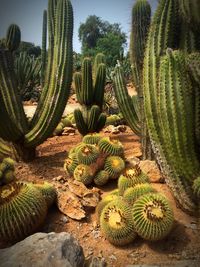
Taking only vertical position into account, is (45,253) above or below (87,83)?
below

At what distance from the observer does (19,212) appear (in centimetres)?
304

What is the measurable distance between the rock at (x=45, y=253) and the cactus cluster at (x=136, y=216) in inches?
19.3

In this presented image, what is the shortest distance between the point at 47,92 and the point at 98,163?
5.86 feet

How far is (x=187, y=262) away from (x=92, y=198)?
1.37 meters

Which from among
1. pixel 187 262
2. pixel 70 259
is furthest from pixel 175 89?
pixel 70 259

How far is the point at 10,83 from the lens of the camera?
16.9 feet

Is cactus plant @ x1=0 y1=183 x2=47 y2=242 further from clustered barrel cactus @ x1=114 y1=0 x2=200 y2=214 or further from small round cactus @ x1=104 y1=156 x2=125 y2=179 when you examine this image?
clustered barrel cactus @ x1=114 y1=0 x2=200 y2=214

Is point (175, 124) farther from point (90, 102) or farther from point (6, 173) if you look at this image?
point (90, 102)

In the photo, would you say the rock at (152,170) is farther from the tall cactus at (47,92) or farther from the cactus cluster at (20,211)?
the tall cactus at (47,92)

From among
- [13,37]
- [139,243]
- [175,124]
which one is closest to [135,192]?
[139,243]

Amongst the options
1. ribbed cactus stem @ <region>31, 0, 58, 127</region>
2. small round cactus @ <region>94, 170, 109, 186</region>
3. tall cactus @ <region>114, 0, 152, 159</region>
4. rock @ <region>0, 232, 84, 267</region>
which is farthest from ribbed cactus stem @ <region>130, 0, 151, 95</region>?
rock @ <region>0, 232, 84, 267</region>

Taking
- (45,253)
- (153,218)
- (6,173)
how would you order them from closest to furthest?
1. (45,253)
2. (153,218)
3. (6,173)

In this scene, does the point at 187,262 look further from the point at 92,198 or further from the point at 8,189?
the point at 8,189

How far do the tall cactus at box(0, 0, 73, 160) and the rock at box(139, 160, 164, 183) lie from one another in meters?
1.82
